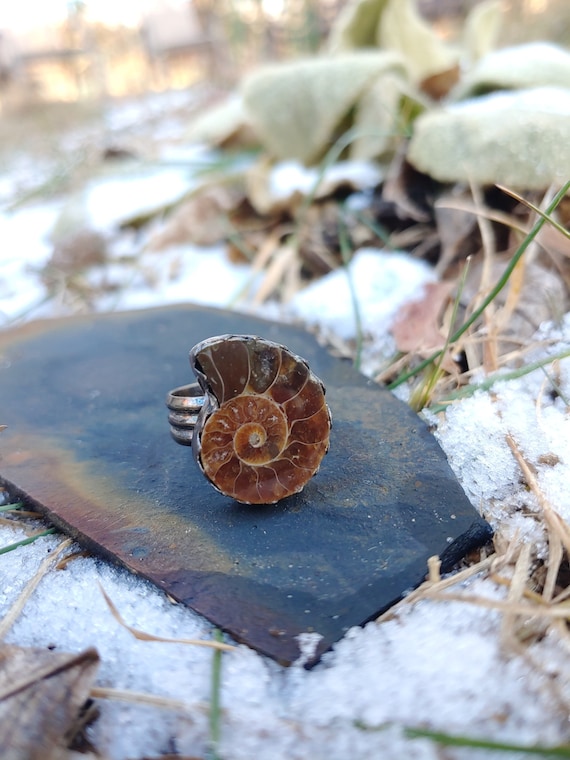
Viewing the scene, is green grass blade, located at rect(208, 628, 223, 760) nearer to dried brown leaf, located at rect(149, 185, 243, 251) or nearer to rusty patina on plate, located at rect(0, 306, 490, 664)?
rusty patina on plate, located at rect(0, 306, 490, 664)

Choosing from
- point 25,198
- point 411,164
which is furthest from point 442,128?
point 25,198

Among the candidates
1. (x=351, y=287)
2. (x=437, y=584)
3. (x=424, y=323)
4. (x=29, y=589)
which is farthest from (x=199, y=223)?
(x=437, y=584)

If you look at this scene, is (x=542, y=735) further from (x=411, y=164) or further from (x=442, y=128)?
(x=411, y=164)

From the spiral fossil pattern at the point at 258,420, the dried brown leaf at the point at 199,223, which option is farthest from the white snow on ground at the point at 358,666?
the dried brown leaf at the point at 199,223

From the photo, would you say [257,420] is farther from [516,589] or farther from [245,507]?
[516,589]

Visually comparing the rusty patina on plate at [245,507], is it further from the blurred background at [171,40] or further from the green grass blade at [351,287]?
the blurred background at [171,40]

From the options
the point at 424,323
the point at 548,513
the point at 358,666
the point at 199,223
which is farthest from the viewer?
the point at 199,223

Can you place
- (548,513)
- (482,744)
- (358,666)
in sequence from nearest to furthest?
(482,744) → (358,666) → (548,513)
